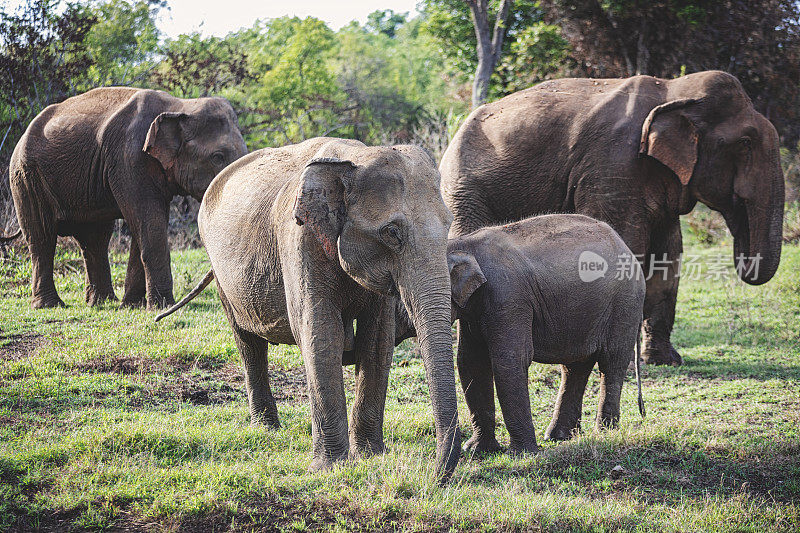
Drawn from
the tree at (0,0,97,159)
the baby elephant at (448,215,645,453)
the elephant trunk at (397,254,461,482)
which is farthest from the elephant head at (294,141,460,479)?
the tree at (0,0,97,159)

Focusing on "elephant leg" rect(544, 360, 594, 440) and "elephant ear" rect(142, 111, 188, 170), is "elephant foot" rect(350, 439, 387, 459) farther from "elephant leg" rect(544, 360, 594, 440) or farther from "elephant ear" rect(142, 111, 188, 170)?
"elephant ear" rect(142, 111, 188, 170)

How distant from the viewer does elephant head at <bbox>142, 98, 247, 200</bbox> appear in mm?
10680

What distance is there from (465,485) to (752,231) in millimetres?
5331

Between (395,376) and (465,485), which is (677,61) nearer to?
(395,376)

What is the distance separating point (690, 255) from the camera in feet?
59.1

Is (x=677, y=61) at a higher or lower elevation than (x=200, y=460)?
higher

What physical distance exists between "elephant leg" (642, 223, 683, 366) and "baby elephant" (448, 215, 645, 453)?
2.61 metres

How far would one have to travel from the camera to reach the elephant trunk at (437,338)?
477 cm

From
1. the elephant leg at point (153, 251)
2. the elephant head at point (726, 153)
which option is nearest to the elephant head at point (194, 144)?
the elephant leg at point (153, 251)

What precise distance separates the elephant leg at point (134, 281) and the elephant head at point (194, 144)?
1.07 metres

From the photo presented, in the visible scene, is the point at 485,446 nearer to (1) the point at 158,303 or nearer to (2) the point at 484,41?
(1) the point at 158,303

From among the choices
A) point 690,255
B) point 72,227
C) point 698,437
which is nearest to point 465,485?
point 698,437

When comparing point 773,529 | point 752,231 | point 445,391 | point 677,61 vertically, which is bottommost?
point 773,529

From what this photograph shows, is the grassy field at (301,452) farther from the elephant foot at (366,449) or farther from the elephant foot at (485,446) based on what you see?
the elephant foot at (485,446)
